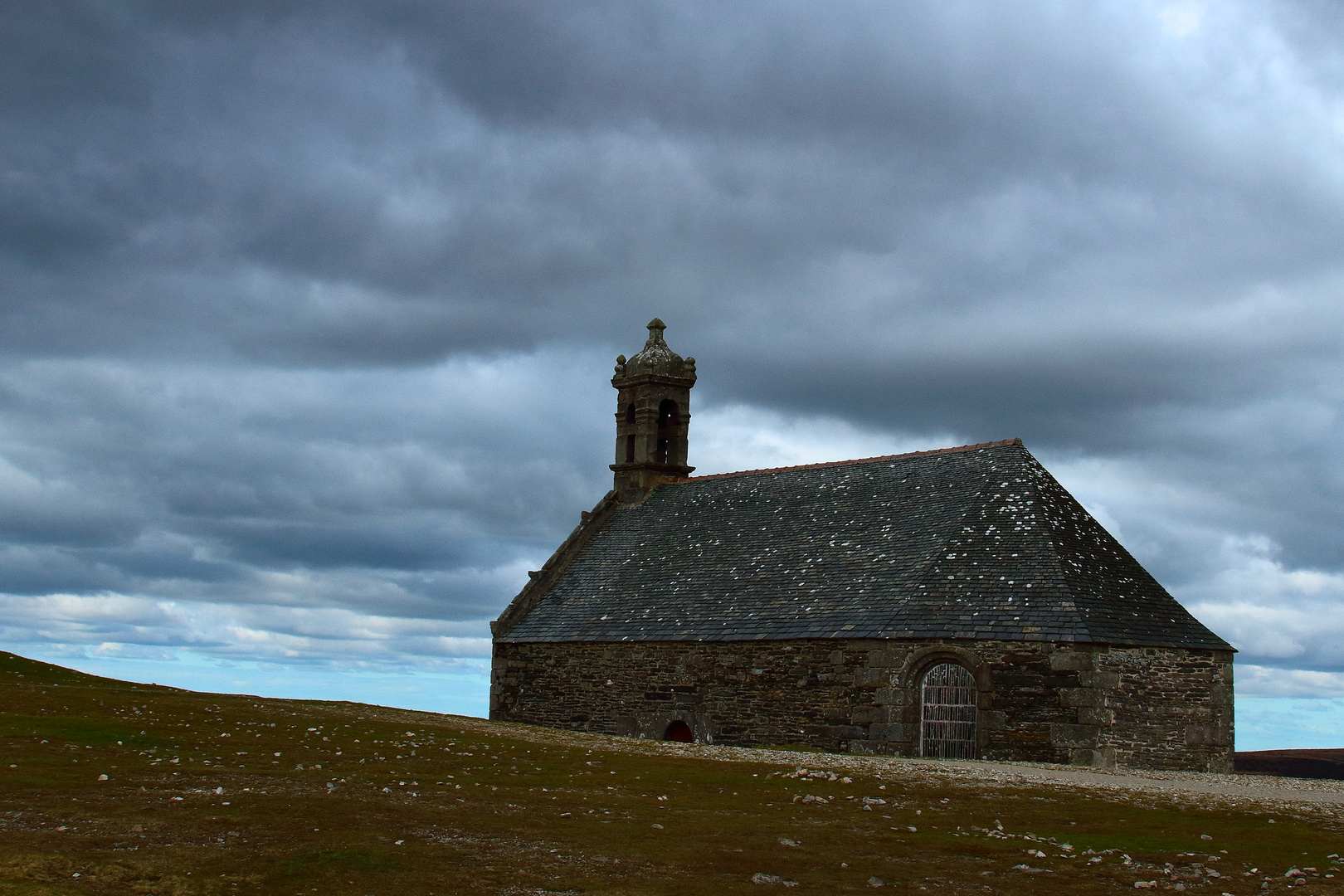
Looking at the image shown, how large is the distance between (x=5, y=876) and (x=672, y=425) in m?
37.0

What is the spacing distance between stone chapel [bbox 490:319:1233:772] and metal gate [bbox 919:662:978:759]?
0.04 meters

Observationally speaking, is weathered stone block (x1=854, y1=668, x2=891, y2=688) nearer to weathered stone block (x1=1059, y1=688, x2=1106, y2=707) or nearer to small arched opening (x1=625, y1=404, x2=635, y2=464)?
Answer: weathered stone block (x1=1059, y1=688, x2=1106, y2=707)

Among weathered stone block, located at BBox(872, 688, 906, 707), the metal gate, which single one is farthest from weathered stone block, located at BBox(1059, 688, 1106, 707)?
weathered stone block, located at BBox(872, 688, 906, 707)

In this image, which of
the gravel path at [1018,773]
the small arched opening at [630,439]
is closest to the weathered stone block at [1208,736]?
the gravel path at [1018,773]

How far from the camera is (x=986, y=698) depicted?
28.5 metres

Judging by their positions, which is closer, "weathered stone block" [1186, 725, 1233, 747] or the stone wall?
the stone wall

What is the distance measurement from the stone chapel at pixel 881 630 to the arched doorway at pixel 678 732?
0.17ft

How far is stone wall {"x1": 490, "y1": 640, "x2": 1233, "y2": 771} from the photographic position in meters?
28.0

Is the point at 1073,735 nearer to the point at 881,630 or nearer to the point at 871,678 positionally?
the point at 871,678

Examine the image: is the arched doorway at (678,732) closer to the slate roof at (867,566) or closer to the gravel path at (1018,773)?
the slate roof at (867,566)

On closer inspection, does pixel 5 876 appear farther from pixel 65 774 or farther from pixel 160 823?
pixel 65 774

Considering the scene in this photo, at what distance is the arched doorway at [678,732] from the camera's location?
34406 mm

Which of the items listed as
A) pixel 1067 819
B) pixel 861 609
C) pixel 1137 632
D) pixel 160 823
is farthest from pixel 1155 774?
pixel 160 823

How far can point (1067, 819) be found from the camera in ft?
54.2
